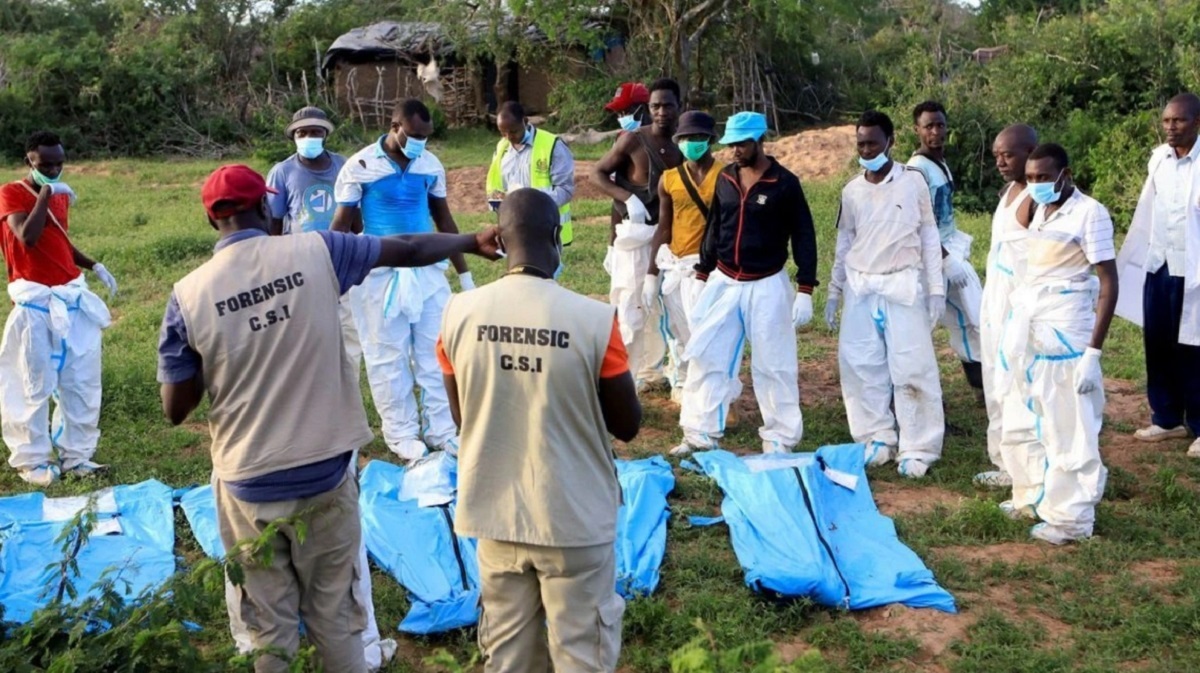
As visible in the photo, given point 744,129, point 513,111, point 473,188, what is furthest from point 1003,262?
point 473,188

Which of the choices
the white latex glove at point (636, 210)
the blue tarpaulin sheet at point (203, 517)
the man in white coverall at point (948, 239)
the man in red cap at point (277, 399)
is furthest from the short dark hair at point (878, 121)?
the blue tarpaulin sheet at point (203, 517)

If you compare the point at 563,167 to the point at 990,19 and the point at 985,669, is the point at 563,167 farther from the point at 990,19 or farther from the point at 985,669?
the point at 990,19

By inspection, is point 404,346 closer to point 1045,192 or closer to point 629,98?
point 629,98

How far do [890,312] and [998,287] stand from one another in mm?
586

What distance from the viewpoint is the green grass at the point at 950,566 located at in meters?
4.43

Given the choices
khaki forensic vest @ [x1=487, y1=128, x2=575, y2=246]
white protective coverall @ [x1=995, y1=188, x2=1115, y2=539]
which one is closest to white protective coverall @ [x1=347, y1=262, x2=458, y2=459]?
khaki forensic vest @ [x1=487, y1=128, x2=575, y2=246]

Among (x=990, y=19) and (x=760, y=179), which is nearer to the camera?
(x=760, y=179)

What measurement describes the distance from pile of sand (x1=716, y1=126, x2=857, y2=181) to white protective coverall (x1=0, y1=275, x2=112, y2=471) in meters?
10.2

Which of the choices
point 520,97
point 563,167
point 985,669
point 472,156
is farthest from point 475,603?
point 520,97

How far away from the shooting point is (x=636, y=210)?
285 inches

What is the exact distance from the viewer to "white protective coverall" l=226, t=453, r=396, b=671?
12.3ft

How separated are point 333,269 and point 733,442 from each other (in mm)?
3742

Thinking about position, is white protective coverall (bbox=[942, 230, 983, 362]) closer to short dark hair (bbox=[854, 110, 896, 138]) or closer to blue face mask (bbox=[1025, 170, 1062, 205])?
short dark hair (bbox=[854, 110, 896, 138])

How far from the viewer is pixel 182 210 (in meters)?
15.2
